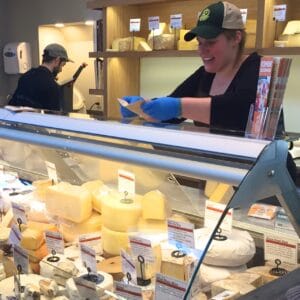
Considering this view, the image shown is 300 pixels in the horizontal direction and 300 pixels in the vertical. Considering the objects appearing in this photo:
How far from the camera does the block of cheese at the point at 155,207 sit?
45.1 inches

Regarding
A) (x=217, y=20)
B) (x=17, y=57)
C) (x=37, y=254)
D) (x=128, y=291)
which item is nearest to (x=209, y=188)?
(x=128, y=291)

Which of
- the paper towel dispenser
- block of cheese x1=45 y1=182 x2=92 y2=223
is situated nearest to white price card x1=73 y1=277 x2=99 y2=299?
block of cheese x1=45 y1=182 x2=92 y2=223

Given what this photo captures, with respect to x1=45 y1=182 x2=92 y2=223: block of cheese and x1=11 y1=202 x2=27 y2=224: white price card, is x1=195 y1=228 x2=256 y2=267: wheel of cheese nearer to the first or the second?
x1=45 y1=182 x2=92 y2=223: block of cheese

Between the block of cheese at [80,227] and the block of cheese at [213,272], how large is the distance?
1.29ft

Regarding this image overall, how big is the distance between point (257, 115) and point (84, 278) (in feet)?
1.79

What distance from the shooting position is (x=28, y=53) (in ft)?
15.9

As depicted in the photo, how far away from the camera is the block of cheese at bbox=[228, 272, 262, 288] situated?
90cm

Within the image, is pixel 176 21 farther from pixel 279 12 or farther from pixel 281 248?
pixel 281 248

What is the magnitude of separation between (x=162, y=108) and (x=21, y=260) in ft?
1.79

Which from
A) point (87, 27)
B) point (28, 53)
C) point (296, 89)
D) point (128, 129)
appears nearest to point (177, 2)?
point (296, 89)

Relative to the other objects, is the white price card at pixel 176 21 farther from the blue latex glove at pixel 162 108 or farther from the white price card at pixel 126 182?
the white price card at pixel 126 182

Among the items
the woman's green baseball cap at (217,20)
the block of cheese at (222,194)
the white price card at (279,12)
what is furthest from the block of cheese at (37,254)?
the white price card at (279,12)

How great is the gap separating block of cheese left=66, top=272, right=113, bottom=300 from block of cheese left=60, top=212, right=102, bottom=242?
0.20 m

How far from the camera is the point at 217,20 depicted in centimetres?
153
